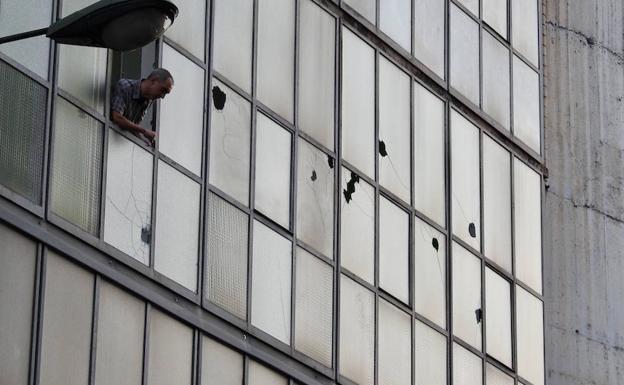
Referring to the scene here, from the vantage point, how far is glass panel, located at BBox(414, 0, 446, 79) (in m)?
28.4

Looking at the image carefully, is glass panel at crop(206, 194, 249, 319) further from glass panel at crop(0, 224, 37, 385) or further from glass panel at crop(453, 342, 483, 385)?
glass panel at crop(453, 342, 483, 385)

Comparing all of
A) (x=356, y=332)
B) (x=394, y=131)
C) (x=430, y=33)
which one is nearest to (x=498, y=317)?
(x=394, y=131)

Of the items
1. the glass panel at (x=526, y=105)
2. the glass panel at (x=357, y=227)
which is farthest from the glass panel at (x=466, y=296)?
the glass panel at (x=526, y=105)

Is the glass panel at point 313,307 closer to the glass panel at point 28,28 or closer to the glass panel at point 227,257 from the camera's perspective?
the glass panel at point 227,257

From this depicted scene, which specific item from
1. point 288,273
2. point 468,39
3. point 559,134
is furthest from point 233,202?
point 559,134

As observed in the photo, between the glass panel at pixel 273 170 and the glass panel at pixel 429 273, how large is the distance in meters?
3.59

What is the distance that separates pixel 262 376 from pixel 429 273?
5032 mm

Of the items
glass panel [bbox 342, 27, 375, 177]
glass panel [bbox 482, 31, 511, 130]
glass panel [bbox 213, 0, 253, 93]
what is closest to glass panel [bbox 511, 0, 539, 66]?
glass panel [bbox 482, 31, 511, 130]

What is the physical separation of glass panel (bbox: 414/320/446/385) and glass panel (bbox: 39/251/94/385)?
774 cm

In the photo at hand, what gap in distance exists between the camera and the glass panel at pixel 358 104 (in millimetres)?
25891

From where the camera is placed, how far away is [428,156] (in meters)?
28.0

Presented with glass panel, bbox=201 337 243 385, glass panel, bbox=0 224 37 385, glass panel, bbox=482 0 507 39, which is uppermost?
glass panel, bbox=482 0 507 39

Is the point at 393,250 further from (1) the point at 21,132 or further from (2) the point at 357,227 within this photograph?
(1) the point at 21,132

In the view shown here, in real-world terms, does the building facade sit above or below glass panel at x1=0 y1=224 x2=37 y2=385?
above
